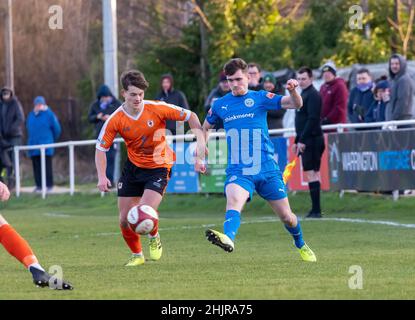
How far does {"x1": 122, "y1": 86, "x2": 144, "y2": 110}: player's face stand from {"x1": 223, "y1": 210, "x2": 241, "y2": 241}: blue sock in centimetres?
147

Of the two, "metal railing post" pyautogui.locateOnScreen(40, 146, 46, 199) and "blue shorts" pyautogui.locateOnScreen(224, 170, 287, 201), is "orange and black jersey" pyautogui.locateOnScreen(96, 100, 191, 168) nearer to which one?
"blue shorts" pyautogui.locateOnScreen(224, 170, 287, 201)

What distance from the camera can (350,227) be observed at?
14.8 metres

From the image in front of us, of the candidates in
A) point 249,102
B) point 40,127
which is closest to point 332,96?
point 249,102

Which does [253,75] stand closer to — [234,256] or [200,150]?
[234,256]

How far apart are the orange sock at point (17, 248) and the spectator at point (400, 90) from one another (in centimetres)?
971

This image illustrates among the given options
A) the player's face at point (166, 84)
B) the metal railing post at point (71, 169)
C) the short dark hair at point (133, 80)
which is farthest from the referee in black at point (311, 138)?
the metal railing post at point (71, 169)

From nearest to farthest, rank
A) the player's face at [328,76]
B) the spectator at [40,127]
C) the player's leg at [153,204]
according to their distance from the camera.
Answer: the player's leg at [153,204]
the player's face at [328,76]
the spectator at [40,127]

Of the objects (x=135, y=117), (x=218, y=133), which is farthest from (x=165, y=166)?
(x=218, y=133)

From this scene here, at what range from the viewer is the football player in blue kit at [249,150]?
1079cm

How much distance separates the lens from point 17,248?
348 inches

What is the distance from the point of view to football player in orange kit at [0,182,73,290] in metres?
8.62

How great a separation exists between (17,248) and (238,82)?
3157mm

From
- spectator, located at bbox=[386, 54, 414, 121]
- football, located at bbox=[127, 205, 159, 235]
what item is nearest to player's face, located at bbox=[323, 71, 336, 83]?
spectator, located at bbox=[386, 54, 414, 121]

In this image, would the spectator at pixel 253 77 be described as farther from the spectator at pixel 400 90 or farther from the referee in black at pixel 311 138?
the spectator at pixel 400 90
